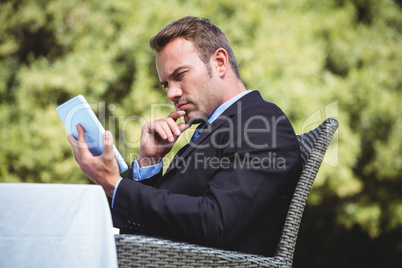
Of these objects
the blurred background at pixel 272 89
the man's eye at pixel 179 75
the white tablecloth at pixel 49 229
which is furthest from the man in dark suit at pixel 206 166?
the blurred background at pixel 272 89

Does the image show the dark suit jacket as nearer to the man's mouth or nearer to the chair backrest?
the chair backrest

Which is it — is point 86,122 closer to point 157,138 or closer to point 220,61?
point 157,138

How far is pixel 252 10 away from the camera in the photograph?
5379mm

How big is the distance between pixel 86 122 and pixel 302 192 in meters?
0.89

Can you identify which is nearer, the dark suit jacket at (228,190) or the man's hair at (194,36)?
the dark suit jacket at (228,190)

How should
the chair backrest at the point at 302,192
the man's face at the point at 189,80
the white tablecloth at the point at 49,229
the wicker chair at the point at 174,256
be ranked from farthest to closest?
the man's face at the point at 189,80, the chair backrest at the point at 302,192, the wicker chair at the point at 174,256, the white tablecloth at the point at 49,229

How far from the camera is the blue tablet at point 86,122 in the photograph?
1.45 meters

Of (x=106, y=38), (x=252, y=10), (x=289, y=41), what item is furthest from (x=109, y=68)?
(x=289, y=41)

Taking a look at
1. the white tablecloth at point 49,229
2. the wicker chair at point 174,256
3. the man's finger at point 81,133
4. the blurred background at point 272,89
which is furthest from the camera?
the blurred background at point 272,89

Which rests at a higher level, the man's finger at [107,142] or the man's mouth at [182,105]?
the man's mouth at [182,105]

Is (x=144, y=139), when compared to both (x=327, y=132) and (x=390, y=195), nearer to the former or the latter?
(x=327, y=132)

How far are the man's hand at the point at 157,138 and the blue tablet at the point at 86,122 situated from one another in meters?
0.29

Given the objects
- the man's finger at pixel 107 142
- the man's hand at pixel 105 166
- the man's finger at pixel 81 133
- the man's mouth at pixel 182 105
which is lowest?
the man's hand at pixel 105 166

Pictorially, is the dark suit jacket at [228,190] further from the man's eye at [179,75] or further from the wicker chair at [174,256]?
the man's eye at [179,75]
